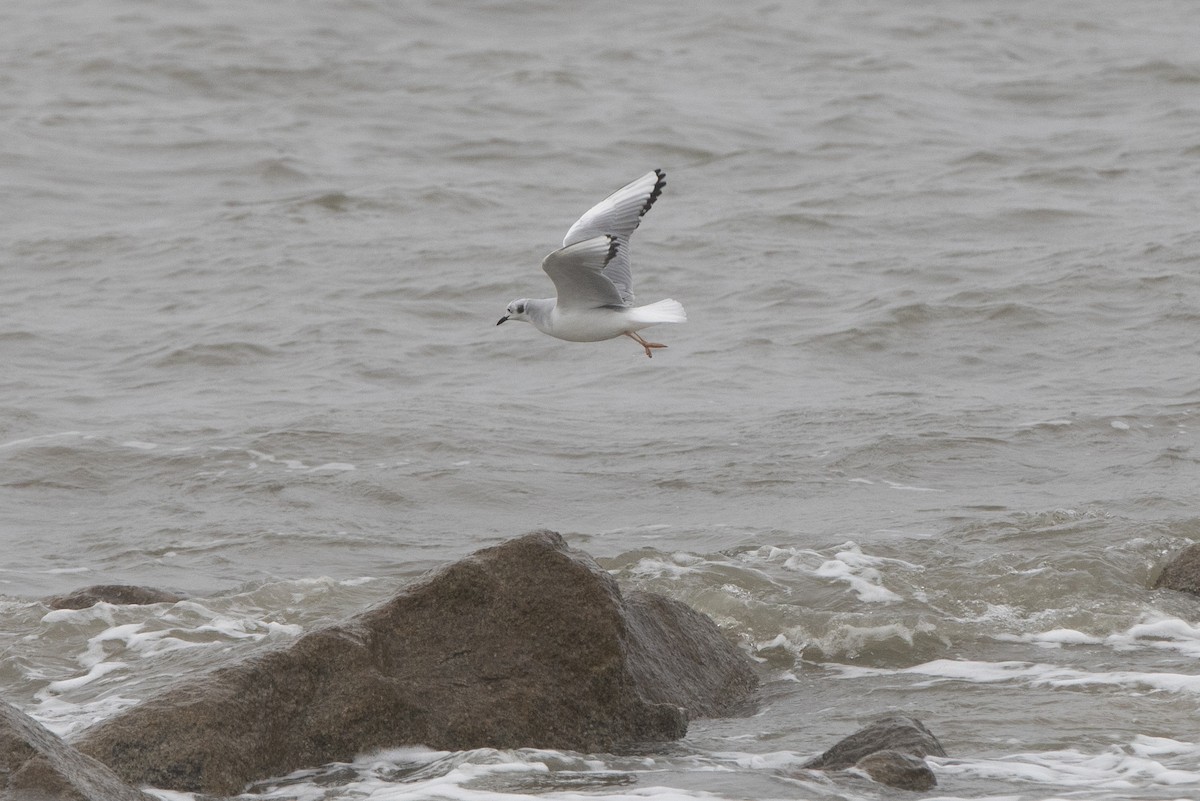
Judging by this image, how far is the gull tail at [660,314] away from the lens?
28.4ft

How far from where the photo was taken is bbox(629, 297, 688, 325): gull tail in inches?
341

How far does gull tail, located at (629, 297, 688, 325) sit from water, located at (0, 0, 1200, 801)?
50.5 inches

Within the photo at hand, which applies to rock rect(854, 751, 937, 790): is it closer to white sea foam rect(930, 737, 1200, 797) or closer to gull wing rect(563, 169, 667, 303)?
white sea foam rect(930, 737, 1200, 797)

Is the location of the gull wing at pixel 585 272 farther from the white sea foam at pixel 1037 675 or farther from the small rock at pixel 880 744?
the small rock at pixel 880 744

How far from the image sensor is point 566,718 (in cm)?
642

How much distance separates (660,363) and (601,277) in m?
5.19

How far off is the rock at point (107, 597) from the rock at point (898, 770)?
12.7ft

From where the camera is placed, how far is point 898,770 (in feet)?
19.3

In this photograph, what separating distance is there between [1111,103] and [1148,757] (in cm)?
1808

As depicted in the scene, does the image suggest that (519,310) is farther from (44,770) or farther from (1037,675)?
(44,770)

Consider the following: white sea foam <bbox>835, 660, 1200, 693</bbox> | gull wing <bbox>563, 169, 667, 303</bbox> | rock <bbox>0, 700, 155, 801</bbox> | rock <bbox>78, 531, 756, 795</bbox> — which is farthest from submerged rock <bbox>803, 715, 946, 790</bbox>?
gull wing <bbox>563, 169, 667, 303</bbox>

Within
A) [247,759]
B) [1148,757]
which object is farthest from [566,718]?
[1148,757]

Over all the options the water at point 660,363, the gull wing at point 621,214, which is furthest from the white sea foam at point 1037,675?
the gull wing at point 621,214

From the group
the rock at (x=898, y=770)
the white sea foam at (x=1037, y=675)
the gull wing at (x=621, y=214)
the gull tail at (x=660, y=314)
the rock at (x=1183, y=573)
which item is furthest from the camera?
the gull tail at (x=660, y=314)
